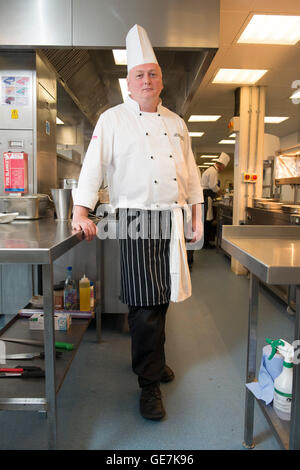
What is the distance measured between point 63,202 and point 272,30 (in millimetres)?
2421

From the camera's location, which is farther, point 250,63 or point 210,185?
point 210,185

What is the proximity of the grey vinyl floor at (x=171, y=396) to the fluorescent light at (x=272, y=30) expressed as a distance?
7.96ft

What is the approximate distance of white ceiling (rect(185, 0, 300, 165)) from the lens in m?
2.70

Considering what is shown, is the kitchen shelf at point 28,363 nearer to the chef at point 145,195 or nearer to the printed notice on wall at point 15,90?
the chef at point 145,195

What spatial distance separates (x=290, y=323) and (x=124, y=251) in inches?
70.5

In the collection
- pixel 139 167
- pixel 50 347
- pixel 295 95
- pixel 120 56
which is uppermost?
pixel 295 95

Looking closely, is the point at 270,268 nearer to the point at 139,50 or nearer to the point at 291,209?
the point at 139,50

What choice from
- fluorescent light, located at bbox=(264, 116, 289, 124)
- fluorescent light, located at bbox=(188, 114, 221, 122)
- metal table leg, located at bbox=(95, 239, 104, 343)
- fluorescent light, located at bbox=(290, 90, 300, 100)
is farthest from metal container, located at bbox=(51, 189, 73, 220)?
fluorescent light, located at bbox=(264, 116, 289, 124)

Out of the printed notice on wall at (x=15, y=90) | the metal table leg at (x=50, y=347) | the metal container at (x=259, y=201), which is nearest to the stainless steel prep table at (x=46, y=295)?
the metal table leg at (x=50, y=347)

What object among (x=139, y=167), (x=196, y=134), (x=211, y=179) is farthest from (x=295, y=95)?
(x=139, y=167)

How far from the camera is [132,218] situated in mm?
1649

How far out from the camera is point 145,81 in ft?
5.22

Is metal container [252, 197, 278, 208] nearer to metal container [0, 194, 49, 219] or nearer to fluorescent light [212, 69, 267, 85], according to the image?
fluorescent light [212, 69, 267, 85]

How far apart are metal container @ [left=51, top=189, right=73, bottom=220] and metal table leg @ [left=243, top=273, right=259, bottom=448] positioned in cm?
121
